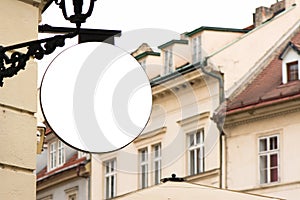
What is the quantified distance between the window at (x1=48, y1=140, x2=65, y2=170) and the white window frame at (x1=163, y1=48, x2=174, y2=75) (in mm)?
5626

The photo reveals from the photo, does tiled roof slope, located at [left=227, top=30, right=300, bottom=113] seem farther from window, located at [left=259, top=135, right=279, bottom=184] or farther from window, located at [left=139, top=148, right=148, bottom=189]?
window, located at [left=139, top=148, right=148, bottom=189]

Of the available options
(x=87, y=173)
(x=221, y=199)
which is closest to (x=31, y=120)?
(x=221, y=199)

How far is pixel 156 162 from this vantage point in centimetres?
3031

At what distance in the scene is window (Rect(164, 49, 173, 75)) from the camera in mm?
30312

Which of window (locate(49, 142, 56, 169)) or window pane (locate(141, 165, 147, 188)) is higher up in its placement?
window (locate(49, 142, 56, 169))

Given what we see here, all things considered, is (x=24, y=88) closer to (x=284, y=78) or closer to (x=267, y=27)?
(x=284, y=78)

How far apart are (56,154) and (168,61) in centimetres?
651

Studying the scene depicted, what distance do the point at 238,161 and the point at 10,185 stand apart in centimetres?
2065

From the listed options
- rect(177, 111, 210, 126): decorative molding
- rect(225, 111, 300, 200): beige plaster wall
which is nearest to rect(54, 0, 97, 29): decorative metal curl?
rect(225, 111, 300, 200): beige plaster wall

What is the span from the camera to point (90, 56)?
5.07m

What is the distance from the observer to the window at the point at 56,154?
1382 inches

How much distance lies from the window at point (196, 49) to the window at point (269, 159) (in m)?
3.42

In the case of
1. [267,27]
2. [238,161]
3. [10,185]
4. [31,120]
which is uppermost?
[267,27]

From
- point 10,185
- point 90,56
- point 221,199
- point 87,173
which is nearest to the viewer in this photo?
point 90,56
